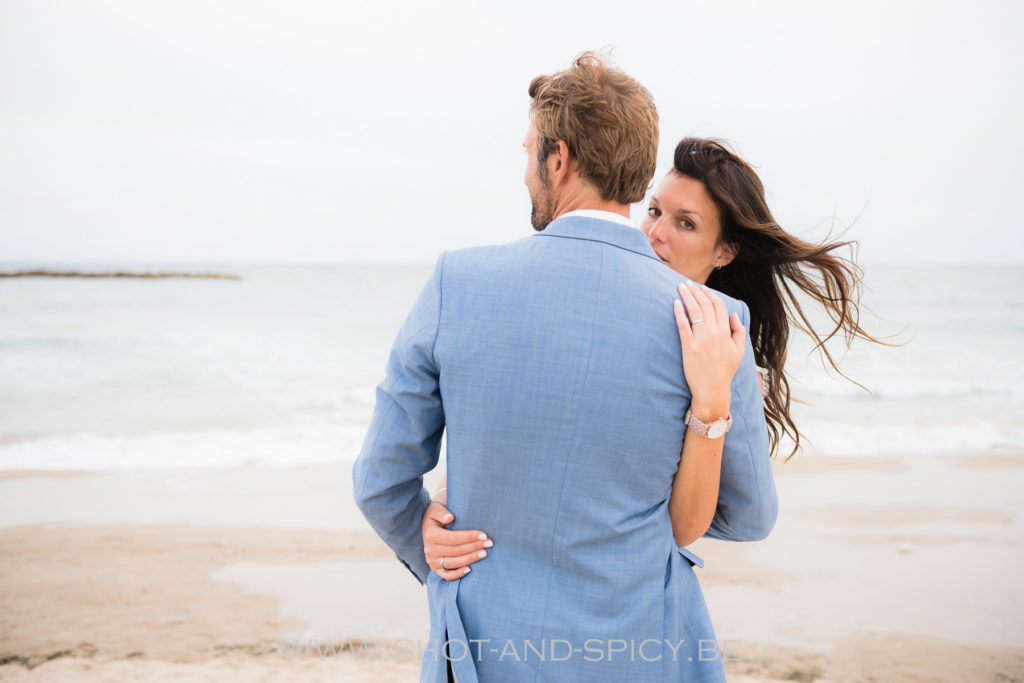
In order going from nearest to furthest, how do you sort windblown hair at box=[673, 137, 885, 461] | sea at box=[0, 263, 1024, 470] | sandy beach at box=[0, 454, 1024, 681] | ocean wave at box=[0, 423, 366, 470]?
windblown hair at box=[673, 137, 885, 461] < sandy beach at box=[0, 454, 1024, 681] < ocean wave at box=[0, 423, 366, 470] < sea at box=[0, 263, 1024, 470]

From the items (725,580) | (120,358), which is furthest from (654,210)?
(120,358)

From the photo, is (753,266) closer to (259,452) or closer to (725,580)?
(725,580)

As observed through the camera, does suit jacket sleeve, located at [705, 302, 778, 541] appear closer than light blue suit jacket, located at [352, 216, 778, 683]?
No

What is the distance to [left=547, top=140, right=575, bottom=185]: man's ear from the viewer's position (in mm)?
1216

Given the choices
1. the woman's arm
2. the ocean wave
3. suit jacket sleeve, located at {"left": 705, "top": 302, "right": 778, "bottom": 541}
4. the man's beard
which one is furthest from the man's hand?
the ocean wave

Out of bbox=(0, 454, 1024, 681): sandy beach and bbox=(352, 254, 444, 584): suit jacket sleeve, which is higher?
bbox=(352, 254, 444, 584): suit jacket sleeve

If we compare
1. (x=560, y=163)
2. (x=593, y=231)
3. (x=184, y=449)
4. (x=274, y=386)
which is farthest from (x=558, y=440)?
(x=274, y=386)

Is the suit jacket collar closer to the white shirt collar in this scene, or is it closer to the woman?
the white shirt collar

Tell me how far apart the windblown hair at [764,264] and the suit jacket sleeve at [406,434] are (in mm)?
1162

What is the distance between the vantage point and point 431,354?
1184 mm

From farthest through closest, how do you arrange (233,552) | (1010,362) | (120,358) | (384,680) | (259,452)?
(1010,362) → (120,358) → (259,452) → (233,552) → (384,680)

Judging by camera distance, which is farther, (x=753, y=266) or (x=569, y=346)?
(x=753, y=266)

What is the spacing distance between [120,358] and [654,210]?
15.1m

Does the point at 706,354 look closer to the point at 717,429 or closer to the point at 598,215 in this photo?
the point at 717,429
